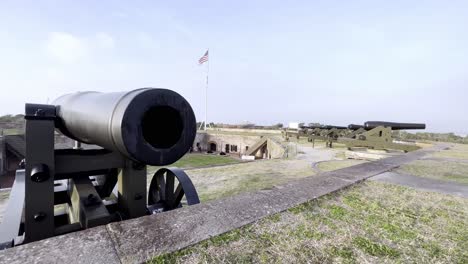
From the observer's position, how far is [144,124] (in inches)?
75.2

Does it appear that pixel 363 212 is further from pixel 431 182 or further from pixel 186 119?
pixel 431 182

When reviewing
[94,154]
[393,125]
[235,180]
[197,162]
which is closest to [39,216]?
[94,154]

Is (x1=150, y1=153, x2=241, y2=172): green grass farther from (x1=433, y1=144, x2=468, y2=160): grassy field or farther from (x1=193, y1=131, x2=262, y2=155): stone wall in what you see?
(x1=433, y1=144, x2=468, y2=160): grassy field

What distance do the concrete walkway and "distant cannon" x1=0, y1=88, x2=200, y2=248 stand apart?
46 cm

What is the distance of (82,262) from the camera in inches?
49.1

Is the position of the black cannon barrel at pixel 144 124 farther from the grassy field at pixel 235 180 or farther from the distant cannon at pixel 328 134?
the distant cannon at pixel 328 134

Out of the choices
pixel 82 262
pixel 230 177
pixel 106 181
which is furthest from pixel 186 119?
pixel 230 177

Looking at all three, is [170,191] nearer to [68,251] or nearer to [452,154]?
[68,251]

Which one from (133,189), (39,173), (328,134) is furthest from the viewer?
(328,134)

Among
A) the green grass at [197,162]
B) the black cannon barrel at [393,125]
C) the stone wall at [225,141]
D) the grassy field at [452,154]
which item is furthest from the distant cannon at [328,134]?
the stone wall at [225,141]

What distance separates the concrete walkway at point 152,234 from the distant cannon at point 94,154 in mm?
464

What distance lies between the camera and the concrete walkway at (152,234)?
1.28 m

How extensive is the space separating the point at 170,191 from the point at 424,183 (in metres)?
3.89

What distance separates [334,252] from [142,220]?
4.32 ft
